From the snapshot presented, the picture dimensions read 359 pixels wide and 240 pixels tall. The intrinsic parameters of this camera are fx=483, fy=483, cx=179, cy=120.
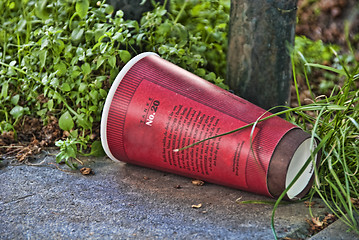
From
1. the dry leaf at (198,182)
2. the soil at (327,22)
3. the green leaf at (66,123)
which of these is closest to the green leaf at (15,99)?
the green leaf at (66,123)

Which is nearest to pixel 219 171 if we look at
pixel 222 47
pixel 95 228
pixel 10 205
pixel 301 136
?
pixel 301 136

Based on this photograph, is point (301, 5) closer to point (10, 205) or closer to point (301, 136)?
point (301, 136)

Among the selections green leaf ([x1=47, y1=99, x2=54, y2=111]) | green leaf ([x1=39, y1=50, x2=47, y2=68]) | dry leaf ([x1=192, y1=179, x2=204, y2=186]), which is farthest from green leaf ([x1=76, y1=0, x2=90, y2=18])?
dry leaf ([x1=192, y1=179, x2=204, y2=186])

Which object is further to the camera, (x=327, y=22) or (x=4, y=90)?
(x=327, y=22)

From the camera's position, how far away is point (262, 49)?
2385 millimetres

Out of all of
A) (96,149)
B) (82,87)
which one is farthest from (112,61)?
(96,149)

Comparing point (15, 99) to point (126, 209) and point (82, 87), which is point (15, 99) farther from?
point (126, 209)

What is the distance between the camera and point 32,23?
2.67m

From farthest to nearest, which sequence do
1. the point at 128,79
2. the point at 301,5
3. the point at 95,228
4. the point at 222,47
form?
the point at 301,5, the point at 222,47, the point at 128,79, the point at 95,228

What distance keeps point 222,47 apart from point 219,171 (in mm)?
1135

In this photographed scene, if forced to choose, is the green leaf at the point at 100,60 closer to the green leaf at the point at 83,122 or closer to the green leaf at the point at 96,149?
the green leaf at the point at 83,122

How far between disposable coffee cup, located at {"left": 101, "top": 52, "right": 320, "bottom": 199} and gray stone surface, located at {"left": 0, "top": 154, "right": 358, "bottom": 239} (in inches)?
3.2

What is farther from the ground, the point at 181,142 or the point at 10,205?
the point at 181,142

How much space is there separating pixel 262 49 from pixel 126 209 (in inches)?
42.4
